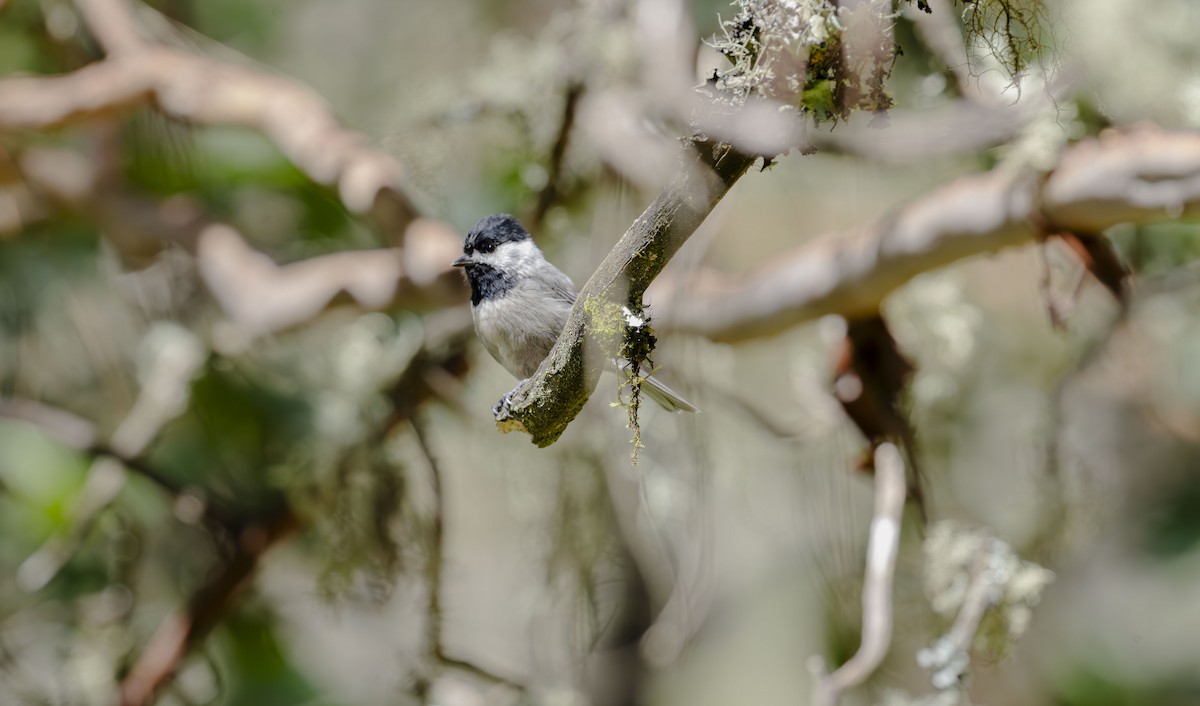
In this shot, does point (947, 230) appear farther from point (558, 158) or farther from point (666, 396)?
point (558, 158)

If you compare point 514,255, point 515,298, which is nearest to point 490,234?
point 514,255

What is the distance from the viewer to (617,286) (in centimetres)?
104

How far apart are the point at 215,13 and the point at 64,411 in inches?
63.9

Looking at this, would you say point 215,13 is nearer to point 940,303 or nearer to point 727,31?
point 940,303

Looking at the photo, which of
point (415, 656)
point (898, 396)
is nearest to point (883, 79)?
point (898, 396)

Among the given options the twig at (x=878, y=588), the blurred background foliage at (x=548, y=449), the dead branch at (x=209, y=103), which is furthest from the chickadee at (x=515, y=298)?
the dead branch at (x=209, y=103)

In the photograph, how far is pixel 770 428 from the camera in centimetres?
290

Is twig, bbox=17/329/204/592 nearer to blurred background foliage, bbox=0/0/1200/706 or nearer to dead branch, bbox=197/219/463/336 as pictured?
blurred background foliage, bbox=0/0/1200/706

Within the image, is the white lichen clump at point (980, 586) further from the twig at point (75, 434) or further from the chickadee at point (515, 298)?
the twig at point (75, 434)

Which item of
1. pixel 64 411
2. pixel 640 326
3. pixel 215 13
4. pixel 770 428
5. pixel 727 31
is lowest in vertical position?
pixel 64 411

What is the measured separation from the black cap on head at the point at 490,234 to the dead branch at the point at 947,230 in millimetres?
366

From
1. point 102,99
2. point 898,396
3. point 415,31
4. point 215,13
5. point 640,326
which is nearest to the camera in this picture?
point 640,326

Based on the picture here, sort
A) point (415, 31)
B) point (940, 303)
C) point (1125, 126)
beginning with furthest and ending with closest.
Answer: point (415, 31), point (940, 303), point (1125, 126)

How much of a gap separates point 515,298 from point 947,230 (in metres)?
0.91
